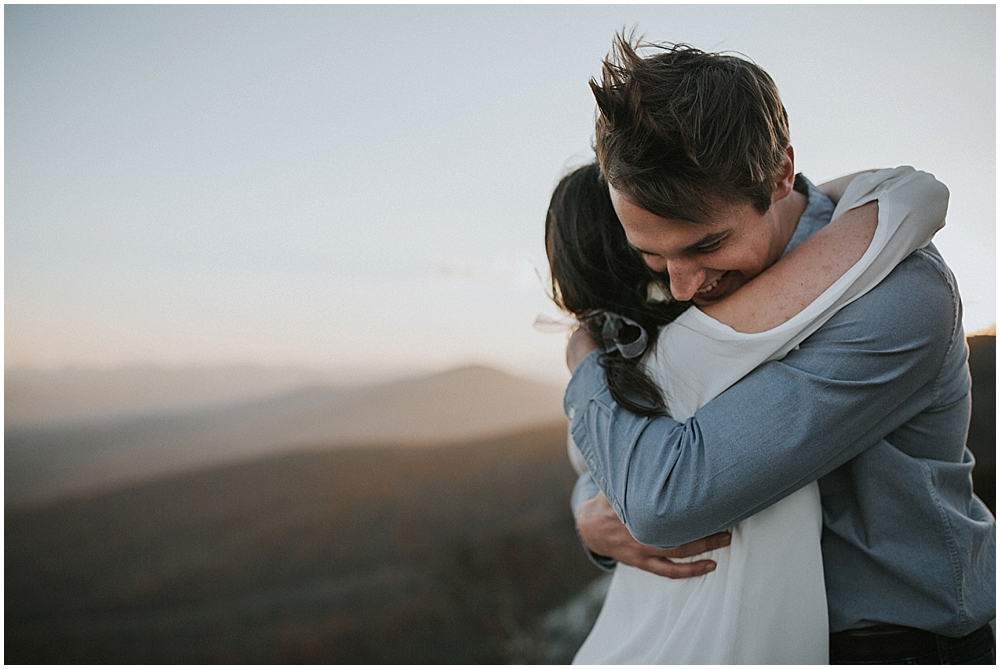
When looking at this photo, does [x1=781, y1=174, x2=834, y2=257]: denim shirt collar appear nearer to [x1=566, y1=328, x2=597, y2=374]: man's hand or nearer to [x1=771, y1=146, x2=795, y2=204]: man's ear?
[x1=771, y1=146, x2=795, y2=204]: man's ear

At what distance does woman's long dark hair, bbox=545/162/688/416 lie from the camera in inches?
49.4

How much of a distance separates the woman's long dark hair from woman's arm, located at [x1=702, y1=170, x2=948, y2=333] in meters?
0.20

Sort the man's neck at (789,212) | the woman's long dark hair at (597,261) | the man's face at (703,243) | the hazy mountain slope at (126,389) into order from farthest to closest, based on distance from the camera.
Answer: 1. the hazy mountain slope at (126,389)
2. the woman's long dark hair at (597,261)
3. the man's neck at (789,212)
4. the man's face at (703,243)

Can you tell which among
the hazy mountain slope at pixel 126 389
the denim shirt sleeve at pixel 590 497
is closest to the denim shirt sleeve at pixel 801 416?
the denim shirt sleeve at pixel 590 497

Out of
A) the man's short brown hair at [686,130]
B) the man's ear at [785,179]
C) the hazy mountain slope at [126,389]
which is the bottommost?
the hazy mountain slope at [126,389]

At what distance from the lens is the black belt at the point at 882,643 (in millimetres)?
1096

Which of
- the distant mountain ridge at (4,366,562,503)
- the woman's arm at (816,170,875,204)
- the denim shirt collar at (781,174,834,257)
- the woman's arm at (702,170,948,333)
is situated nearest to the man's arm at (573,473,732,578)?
the woman's arm at (702,170,948,333)

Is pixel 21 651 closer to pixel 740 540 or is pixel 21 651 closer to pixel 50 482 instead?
pixel 50 482

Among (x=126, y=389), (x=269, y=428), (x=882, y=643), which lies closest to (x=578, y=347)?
(x=882, y=643)

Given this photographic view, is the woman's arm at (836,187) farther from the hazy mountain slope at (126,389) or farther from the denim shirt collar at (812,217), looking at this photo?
the hazy mountain slope at (126,389)

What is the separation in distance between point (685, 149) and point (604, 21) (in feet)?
4.76

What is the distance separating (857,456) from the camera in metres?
1.06

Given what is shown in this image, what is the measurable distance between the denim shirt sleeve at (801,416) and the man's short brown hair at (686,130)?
231 mm

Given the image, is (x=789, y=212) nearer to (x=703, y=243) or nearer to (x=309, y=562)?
(x=703, y=243)
